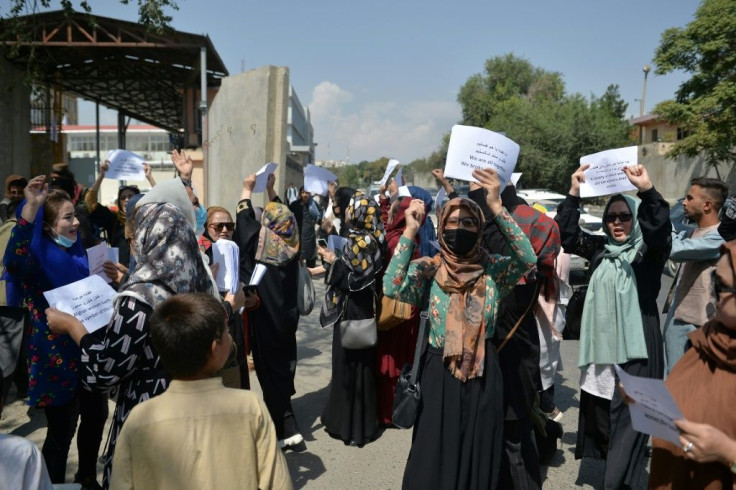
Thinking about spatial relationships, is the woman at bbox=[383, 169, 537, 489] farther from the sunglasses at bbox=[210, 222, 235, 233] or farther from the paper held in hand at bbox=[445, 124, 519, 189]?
the sunglasses at bbox=[210, 222, 235, 233]

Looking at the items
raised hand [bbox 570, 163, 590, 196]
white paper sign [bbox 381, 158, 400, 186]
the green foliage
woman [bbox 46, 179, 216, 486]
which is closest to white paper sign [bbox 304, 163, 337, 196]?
white paper sign [bbox 381, 158, 400, 186]

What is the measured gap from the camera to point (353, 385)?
195 inches

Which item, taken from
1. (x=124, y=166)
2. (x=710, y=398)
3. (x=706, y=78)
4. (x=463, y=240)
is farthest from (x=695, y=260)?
(x=706, y=78)

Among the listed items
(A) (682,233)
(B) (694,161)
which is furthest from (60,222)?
(B) (694,161)

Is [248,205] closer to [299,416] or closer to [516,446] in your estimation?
[299,416]

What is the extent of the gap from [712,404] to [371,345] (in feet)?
9.68

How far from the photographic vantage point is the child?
1931mm

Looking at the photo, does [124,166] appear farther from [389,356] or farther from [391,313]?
[389,356]

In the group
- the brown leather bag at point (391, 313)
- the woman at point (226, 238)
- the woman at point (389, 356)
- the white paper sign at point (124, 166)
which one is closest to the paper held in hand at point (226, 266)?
the woman at point (226, 238)

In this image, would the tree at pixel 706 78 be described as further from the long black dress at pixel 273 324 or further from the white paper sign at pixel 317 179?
the long black dress at pixel 273 324

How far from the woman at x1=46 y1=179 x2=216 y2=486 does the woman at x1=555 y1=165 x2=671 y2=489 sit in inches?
99.6

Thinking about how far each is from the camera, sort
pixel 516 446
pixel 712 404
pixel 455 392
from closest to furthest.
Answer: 1. pixel 712 404
2. pixel 455 392
3. pixel 516 446

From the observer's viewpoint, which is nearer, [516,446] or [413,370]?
[413,370]

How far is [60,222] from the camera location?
3.66 m
